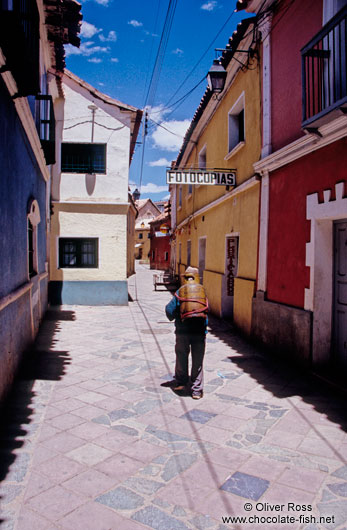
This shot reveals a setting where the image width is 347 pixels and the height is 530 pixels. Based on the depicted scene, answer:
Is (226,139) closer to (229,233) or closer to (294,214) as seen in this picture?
(229,233)

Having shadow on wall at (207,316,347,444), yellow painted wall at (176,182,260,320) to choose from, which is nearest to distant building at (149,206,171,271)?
yellow painted wall at (176,182,260,320)

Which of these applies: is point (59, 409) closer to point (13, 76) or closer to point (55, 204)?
point (13, 76)

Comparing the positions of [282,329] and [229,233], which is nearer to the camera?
[282,329]

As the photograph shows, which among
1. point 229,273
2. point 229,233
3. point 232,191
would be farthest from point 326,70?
point 229,273

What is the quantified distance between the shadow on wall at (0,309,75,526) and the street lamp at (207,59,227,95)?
7.03 m

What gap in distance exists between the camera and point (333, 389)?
5.11 m

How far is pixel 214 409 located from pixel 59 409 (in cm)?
191

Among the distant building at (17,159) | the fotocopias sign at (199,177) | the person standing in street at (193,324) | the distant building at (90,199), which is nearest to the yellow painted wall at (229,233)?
the fotocopias sign at (199,177)

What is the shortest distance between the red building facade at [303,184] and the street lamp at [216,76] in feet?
5.04

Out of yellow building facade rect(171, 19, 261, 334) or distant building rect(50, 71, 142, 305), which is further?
distant building rect(50, 71, 142, 305)

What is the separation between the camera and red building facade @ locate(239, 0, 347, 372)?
16.8 ft

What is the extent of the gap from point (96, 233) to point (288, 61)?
8096 mm

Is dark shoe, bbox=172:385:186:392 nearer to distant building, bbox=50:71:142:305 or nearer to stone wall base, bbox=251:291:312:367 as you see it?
stone wall base, bbox=251:291:312:367

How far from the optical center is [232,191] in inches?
371
